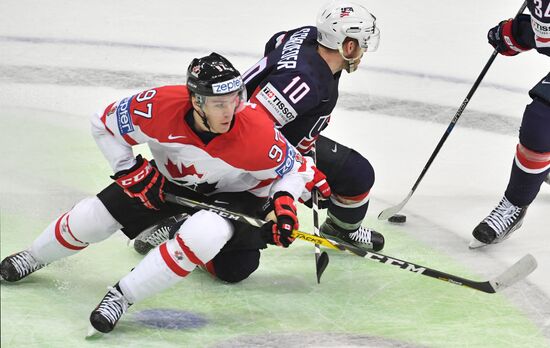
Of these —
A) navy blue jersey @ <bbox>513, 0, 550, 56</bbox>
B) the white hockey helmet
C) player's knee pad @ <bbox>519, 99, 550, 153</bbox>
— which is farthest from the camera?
player's knee pad @ <bbox>519, 99, 550, 153</bbox>

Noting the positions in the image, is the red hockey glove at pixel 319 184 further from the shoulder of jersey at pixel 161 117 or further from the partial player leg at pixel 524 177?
the partial player leg at pixel 524 177

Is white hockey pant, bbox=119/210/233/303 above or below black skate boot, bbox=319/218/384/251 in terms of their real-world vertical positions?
above

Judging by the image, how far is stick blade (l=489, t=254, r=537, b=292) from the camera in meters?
3.03

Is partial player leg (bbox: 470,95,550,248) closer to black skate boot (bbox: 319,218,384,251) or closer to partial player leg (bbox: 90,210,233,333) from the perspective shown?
black skate boot (bbox: 319,218,384,251)

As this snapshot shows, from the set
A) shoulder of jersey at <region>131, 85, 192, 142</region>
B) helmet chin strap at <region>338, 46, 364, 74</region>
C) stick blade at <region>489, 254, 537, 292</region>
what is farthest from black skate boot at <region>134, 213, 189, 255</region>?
stick blade at <region>489, 254, 537, 292</region>

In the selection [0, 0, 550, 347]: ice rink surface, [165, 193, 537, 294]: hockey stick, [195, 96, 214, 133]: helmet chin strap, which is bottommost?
[0, 0, 550, 347]: ice rink surface

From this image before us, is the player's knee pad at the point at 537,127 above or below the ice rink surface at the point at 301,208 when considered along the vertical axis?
above

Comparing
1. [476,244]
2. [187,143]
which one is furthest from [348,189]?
[187,143]

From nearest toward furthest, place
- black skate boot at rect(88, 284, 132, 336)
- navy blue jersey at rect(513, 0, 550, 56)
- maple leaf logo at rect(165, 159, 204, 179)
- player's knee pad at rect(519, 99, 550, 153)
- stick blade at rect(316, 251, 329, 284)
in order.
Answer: black skate boot at rect(88, 284, 132, 336)
maple leaf logo at rect(165, 159, 204, 179)
stick blade at rect(316, 251, 329, 284)
navy blue jersey at rect(513, 0, 550, 56)
player's knee pad at rect(519, 99, 550, 153)

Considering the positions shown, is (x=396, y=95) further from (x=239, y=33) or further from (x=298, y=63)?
(x=298, y=63)

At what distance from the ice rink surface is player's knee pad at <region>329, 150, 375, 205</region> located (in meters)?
0.20

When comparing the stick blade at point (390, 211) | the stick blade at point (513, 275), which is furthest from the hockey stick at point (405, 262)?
the stick blade at point (390, 211)

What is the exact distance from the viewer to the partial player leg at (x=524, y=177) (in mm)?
3459

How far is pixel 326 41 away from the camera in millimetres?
3199
